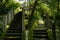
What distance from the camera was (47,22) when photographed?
11.2 m

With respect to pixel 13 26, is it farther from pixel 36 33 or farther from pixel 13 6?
pixel 13 6

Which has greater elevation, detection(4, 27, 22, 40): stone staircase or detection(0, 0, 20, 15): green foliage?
detection(0, 0, 20, 15): green foliage

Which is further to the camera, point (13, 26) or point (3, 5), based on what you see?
point (13, 26)

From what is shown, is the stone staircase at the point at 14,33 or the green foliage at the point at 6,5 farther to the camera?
the stone staircase at the point at 14,33

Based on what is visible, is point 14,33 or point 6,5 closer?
point 6,5

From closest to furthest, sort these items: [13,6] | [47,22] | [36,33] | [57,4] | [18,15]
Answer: [57,4] < [13,6] < [47,22] < [36,33] < [18,15]

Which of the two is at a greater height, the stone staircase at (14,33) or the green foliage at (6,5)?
the green foliage at (6,5)

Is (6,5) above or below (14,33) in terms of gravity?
above

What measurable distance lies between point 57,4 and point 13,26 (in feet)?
14.3

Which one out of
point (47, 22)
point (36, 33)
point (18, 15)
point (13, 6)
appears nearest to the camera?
point (13, 6)

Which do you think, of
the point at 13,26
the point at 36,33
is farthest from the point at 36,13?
the point at 13,26

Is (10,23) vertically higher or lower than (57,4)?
lower

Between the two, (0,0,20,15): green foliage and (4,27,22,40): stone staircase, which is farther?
(4,27,22,40): stone staircase

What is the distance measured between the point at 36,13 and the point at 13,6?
1.08 meters
